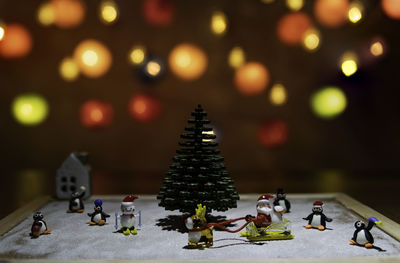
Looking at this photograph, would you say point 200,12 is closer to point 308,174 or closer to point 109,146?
point 109,146

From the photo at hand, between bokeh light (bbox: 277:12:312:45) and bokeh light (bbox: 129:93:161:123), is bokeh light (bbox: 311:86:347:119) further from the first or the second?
bokeh light (bbox: 129:93:161:123)

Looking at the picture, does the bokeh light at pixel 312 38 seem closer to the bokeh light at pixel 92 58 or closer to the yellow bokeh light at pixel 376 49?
the yellow bokeh light at pixel 376 49

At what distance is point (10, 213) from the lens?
2.50 metres

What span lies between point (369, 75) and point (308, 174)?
94cm

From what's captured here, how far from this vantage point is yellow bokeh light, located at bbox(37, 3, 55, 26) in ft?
12.4

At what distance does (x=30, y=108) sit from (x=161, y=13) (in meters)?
1.33

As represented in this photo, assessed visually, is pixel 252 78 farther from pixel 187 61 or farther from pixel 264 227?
pixel 264 227

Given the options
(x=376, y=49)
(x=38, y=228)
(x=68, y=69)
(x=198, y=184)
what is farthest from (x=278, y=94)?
(x=38, y=228)

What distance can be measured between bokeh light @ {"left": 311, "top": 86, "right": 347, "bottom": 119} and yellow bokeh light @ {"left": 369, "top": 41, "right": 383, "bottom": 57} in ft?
1.31

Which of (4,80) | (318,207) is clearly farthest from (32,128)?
(318,207)

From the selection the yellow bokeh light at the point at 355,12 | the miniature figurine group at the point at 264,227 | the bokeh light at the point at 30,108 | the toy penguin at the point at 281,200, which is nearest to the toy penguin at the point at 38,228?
the miniature figurine group at the point at 264,227

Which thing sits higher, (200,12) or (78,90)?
(200,12)

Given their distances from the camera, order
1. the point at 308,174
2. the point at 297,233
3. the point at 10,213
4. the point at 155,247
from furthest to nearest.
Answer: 1. the point at 308,174
2. the point at 10,213
3. the point at 297,233
4. the point at 155,247

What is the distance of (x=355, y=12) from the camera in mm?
3738
